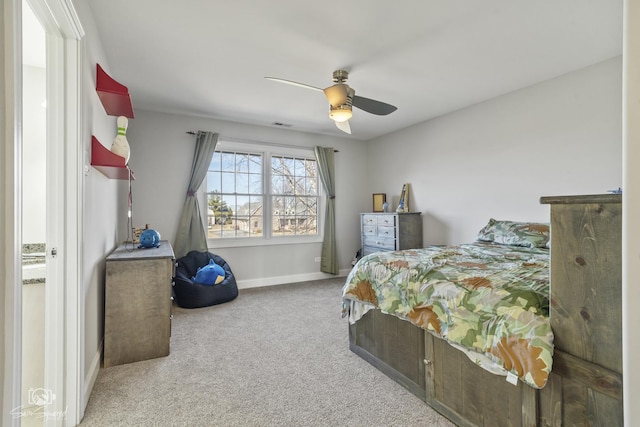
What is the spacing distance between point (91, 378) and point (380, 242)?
3837 millimetres

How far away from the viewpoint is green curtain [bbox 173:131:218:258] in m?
4.24

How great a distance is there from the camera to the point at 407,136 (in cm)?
504

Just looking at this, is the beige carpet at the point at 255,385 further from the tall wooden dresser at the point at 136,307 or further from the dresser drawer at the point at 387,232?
the dresser drawer at the point at 387,232

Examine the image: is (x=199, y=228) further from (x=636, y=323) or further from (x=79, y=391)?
(x=636, y=323)

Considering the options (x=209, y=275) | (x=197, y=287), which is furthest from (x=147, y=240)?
(x=209, y=275)

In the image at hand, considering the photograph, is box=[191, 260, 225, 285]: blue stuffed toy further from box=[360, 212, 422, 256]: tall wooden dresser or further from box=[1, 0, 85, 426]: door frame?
box=[360, 212, 422, 256]: tall wooden dresser

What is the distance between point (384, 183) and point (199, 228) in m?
3.27

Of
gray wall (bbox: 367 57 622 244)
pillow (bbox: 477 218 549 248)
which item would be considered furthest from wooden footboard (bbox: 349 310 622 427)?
gray wall (bbox: 367 57 622 244)

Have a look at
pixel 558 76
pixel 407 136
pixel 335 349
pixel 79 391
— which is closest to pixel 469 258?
pixel 335 349

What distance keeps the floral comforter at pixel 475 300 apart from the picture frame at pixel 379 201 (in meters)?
2.79

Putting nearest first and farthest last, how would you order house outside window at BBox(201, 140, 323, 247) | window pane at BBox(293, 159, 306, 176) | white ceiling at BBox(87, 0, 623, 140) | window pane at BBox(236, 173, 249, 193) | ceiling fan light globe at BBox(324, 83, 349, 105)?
white ceiling at BBox(87, 0, 623, 140)
ceiling fan light globe at BBox(324, 83, 349, 105)
house outside window at BBox(201, 140, 323, 247)
window pane at BBox(236, 173, 249, 193)
window pane at BBox(293, 159, 306, 176)

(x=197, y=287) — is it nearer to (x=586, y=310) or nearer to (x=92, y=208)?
(x=92, y=208)

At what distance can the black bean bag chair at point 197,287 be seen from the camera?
3.70 metres

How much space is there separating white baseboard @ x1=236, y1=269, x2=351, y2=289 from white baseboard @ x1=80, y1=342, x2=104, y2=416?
2409 mm
